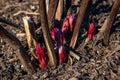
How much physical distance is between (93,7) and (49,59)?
1.09 metres

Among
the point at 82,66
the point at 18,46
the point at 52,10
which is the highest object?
the point at 52,10

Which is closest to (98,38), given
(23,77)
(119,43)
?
(119,43)

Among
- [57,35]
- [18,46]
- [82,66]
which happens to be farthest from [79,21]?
[18,46]

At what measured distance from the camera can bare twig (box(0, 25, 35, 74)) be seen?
208cm

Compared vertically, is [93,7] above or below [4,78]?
above

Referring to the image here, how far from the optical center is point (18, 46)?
7.18ft

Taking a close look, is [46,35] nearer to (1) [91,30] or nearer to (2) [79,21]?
(2) [79,21]

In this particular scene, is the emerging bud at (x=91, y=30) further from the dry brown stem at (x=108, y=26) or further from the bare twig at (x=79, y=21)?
the bare twig at (x=79, y=21)

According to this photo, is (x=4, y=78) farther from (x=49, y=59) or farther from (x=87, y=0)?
(x=87, y=0)

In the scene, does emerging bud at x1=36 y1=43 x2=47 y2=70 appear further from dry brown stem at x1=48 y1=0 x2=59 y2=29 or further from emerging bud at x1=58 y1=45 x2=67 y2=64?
dry brown stem at x1=48 y1=0 x2=59 y2=29

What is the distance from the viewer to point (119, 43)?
2.62 m

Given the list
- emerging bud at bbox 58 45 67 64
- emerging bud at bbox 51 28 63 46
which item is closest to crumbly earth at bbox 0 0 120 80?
emerging bud at bbox 58 45 67 64

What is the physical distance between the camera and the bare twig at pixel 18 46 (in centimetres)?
208

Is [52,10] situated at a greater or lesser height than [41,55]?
greater
